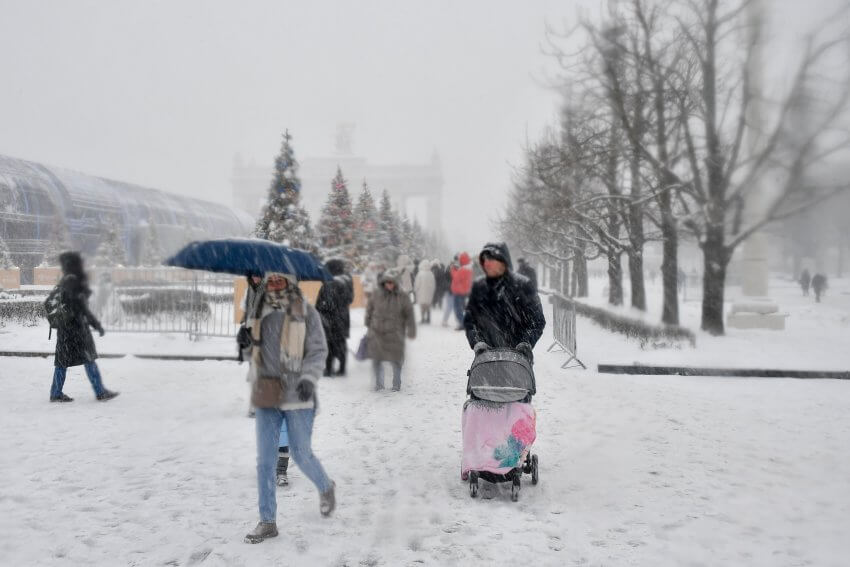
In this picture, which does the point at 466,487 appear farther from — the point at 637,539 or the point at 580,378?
the point at 580,378

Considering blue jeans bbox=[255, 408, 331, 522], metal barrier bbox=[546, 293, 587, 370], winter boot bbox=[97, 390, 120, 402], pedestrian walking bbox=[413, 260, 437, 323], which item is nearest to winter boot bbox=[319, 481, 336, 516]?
blue jeans bbox=[255, 408, 331, 522]

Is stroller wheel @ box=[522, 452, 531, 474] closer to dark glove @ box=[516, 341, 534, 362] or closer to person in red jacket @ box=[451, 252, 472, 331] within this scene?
dark glove @ box=[516, 341, 534, 362]

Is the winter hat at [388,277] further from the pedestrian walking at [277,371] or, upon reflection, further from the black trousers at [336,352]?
the pedestrian walking at [277,371]

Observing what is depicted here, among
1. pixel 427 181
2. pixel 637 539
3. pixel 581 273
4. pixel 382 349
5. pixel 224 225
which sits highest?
pixel 427 181

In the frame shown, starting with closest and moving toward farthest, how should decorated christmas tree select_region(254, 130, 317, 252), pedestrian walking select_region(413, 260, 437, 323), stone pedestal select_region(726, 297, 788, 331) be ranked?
1. stone pedestal select_region(726, 297, 788, 331)
2. pedestrian walking select_region(413, 260, 437, 323)
3. decorated christmas tree select_region(254, 130, 317, 252)

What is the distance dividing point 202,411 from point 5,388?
3.30 m

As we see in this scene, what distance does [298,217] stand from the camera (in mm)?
22500

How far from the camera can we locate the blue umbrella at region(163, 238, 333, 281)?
407cm

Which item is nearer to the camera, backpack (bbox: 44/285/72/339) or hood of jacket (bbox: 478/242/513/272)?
hood of jacket (bbox: 478/242/513/272)

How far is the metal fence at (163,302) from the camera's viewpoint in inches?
567

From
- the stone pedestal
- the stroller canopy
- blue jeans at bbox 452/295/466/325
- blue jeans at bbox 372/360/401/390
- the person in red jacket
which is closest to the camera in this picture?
the stroller canopy

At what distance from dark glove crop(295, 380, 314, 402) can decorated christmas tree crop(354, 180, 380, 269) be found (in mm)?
27361

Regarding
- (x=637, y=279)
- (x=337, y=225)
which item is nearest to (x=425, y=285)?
(x=637, y=279)

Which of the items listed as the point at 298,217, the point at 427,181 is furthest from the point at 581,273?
the point at 427,181
